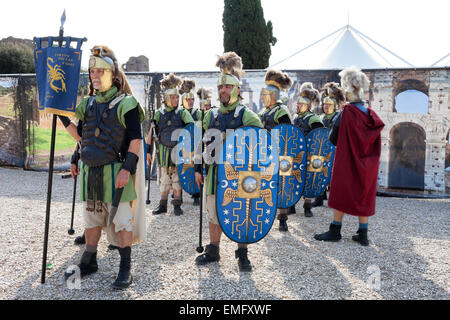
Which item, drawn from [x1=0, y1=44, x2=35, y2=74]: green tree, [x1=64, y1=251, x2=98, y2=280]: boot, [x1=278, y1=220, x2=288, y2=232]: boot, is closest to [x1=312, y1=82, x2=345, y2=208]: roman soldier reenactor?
[x1=278, y1=220, x2=288, y2=232]: boot

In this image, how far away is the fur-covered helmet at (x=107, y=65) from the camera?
7.69 feet

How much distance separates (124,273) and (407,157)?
5.86 m

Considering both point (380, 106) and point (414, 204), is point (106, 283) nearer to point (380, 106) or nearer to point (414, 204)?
point (414, 204)

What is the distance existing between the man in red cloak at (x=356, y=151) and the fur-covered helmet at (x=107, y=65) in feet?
7.28

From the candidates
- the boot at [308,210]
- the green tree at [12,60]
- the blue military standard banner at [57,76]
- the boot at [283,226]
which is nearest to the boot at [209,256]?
the boot at [283,226]

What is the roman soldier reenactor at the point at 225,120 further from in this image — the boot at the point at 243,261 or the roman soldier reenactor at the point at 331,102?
the roman soldier reenactor at the point at 331,102

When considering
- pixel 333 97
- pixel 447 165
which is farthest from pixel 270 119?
pixel 447 165

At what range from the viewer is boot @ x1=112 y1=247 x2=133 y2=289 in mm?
2391

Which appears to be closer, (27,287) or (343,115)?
(27,287)

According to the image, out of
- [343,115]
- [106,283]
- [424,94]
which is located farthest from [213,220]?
[424,94]

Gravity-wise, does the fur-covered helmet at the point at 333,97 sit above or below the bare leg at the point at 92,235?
above

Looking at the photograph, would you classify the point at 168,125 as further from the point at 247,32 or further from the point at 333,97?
the point at 247,32

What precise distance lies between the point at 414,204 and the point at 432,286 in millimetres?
3664

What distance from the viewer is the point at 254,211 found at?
2.67m
